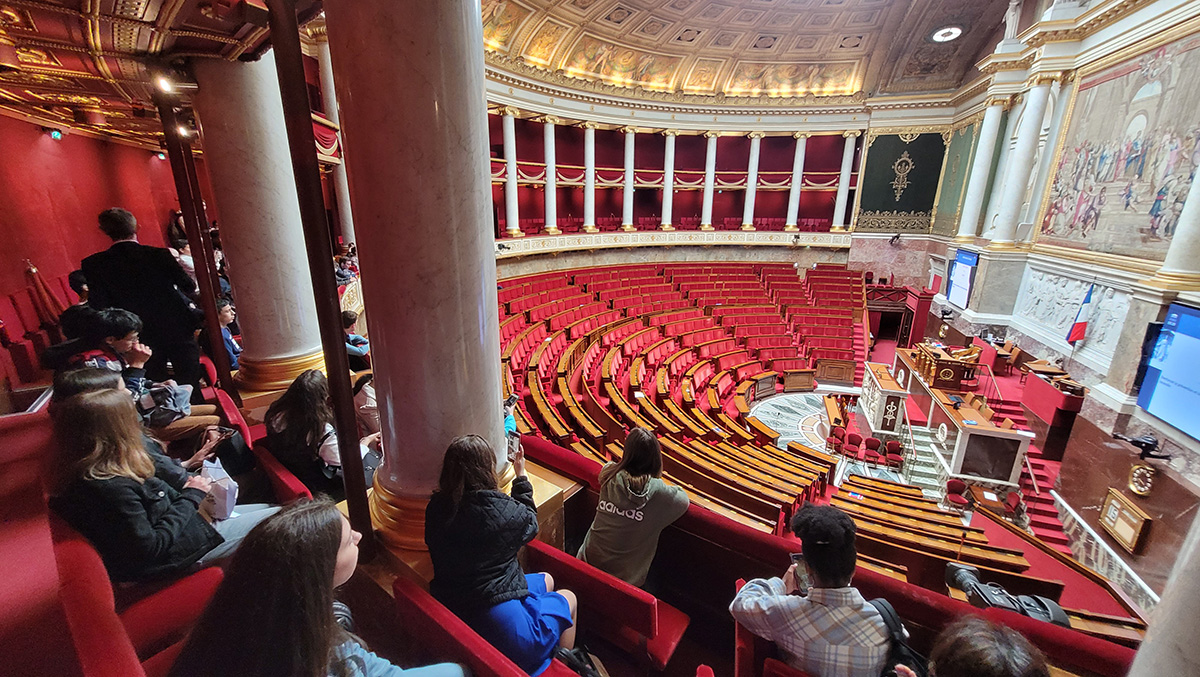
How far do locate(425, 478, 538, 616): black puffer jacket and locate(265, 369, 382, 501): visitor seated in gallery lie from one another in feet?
2.90

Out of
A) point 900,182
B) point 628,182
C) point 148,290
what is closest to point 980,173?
point 900,182

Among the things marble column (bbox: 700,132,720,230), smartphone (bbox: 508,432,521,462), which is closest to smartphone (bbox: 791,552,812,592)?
smartphone (bbox: 508,432,521,462)

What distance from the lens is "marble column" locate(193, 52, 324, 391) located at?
3059mm

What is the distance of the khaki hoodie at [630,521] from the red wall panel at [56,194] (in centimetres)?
784

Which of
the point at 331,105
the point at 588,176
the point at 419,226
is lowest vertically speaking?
the point at 419,226

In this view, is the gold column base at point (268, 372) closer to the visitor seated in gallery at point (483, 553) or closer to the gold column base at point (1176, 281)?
the visitor seated in gallery at point (483, 553)

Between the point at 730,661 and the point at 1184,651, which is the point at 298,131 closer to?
the point at 1184,651

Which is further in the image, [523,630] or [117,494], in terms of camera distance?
[523,630]

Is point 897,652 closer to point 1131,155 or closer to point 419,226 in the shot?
point 419,226

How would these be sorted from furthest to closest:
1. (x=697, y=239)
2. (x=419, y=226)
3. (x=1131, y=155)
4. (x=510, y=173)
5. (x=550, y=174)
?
(x=697, y=239) → (x=550, y=174) → (x=510, y=173) → (x=1131, y=155) → (x=419, y=226)

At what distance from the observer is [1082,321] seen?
26.1 feet

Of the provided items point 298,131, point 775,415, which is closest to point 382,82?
point 298,131

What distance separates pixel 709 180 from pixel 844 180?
4820 mm

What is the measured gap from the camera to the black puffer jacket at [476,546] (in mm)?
1641
